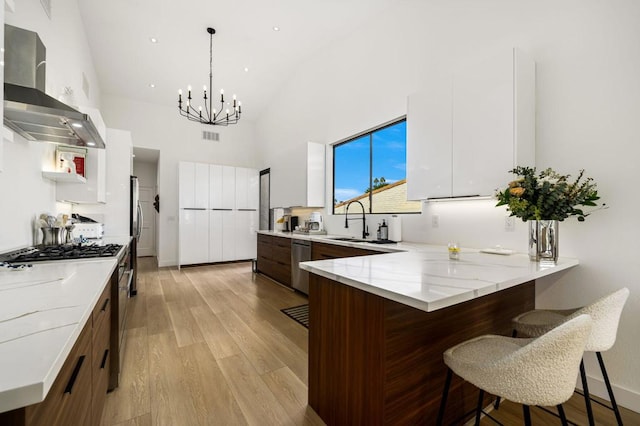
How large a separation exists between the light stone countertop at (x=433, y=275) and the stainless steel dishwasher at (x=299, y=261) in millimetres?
1987

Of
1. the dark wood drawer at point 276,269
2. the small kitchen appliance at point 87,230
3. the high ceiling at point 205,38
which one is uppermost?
the high ceiling at point 205,38

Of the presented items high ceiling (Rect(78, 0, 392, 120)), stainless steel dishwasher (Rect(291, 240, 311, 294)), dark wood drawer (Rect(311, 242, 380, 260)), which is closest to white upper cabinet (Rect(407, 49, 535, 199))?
dark wood drawer (Rect(311, 242, 380, 260))

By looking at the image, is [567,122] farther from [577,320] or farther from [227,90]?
[227,90]

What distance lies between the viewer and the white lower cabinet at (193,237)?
6.00 m

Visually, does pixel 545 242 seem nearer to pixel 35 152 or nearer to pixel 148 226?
pixel 35 152

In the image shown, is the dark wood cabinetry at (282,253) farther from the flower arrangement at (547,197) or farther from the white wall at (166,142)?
the white wall at (166,142)

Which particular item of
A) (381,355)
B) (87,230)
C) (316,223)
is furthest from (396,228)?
(87,230)

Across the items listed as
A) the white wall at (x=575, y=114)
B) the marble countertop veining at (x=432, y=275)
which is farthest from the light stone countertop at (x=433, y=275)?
the white wall at (x=575, y=114)

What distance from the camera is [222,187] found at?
650 centimetres

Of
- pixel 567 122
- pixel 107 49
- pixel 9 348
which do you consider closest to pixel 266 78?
pixel 107 49

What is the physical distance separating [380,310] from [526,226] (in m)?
1.69

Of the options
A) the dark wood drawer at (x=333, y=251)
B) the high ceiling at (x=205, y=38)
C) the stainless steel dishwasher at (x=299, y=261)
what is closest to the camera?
the dark wood drawer at (x=333, y=251)

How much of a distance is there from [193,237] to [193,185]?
1134mm

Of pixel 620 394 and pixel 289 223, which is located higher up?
pixel 289 223
